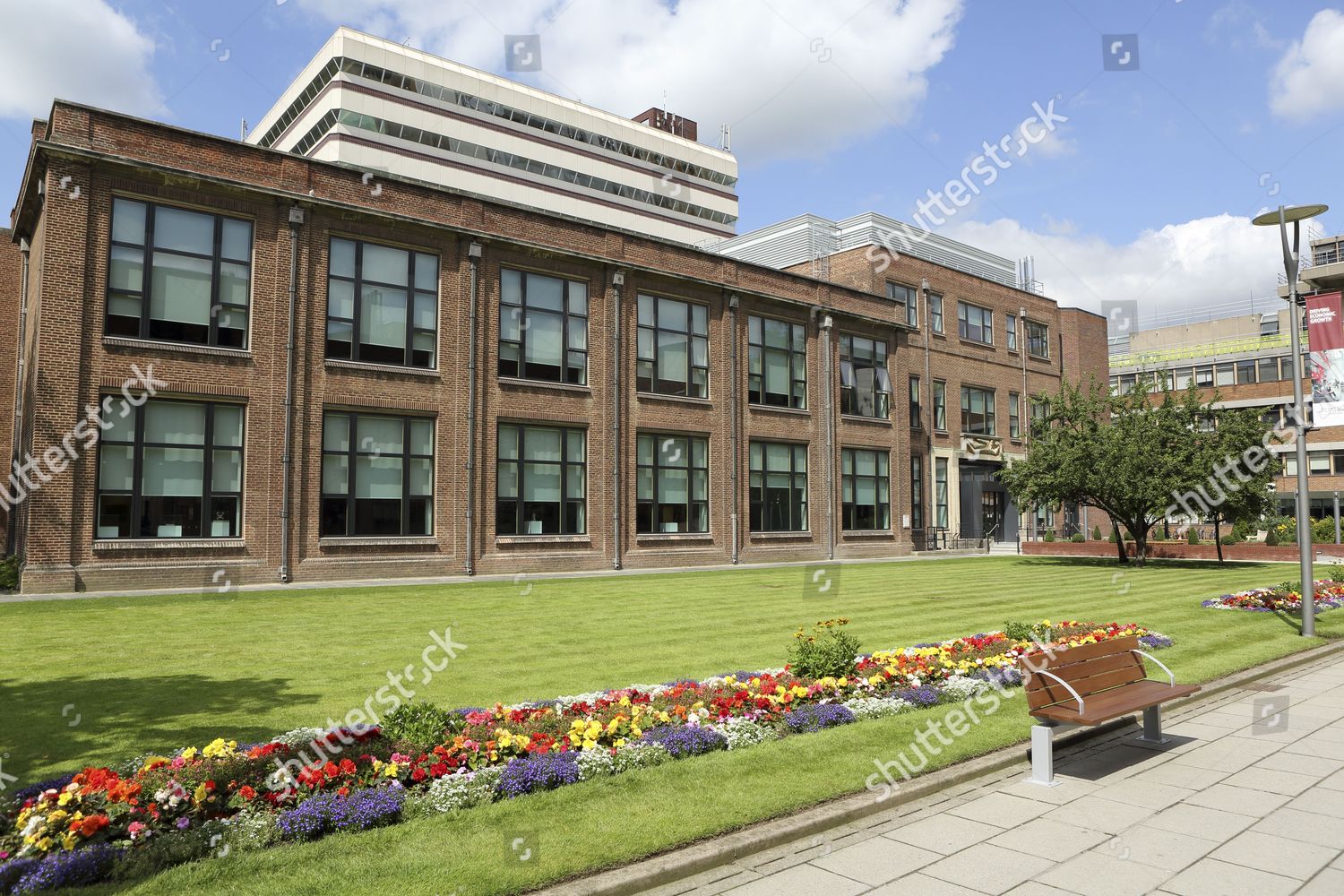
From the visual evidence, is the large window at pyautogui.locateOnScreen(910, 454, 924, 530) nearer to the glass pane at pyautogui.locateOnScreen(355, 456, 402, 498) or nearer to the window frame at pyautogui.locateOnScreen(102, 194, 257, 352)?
the glass pane at pyautogui.locateOnScreen(355, 456, 402, 498)

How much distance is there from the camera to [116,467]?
21.9m

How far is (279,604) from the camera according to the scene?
18.9 metres

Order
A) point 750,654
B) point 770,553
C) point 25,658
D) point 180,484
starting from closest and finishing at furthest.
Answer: point 25,658
point 750,654
point 180,484
point 770,553

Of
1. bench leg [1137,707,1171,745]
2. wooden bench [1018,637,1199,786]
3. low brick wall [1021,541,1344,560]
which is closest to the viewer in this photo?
wooden bench [1018,637,1199,786]

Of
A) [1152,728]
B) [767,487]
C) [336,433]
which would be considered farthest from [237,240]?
[1152,728]

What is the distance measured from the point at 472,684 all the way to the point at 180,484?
638 inches

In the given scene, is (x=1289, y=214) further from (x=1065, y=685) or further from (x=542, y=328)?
(x=542, y=328)

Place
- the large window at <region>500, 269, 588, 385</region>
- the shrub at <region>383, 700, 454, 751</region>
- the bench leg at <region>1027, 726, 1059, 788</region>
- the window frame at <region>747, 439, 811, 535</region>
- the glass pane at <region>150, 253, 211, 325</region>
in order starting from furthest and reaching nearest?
1. the window frame at <region>747, 439, 811, 535</region>
2. the large window at <region>500, 269, 588, 385</region>
3. the glass pane at <region>150, 253, 211, 325</region>
4. the bench leg at <region>1027, 726, 1059, 788</region>
5. the shrub at <region>383, 700, 454, 751</region>

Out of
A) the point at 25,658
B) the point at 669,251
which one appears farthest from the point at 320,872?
the point at 669,251

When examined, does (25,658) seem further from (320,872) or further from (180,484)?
(180,484)

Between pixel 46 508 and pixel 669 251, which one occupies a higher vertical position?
pixel 669 251

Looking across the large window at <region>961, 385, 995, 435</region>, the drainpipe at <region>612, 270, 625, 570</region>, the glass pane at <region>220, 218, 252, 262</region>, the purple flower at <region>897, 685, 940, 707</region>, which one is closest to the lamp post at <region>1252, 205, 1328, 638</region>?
the purple flower at <region>897, 685, 940, 707</region>

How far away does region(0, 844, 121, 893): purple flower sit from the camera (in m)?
4.82

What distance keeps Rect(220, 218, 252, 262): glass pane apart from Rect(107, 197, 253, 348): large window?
0.08 ft
